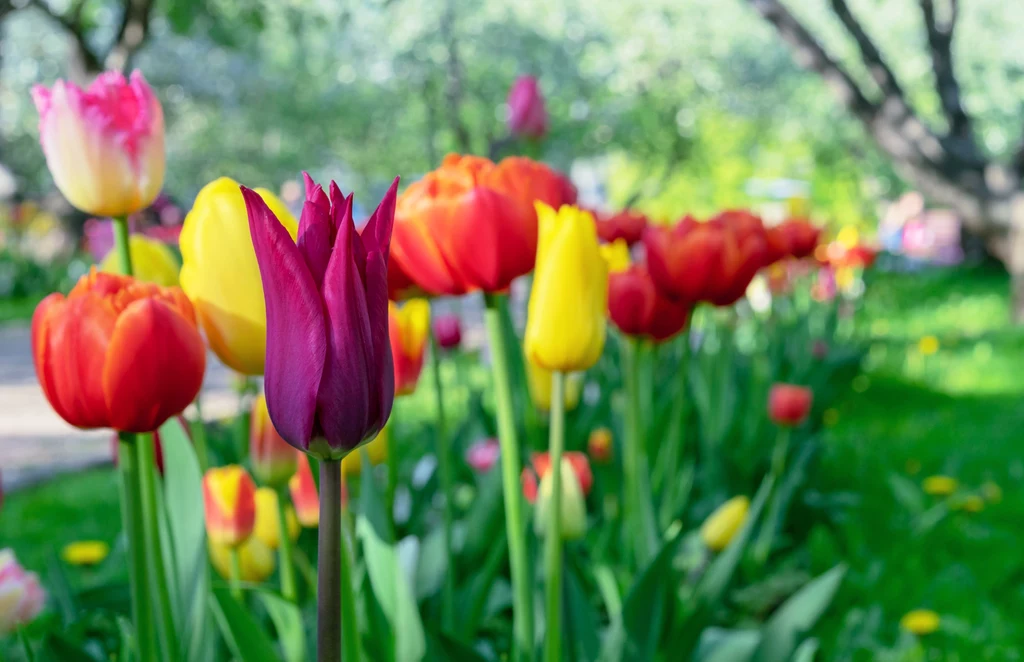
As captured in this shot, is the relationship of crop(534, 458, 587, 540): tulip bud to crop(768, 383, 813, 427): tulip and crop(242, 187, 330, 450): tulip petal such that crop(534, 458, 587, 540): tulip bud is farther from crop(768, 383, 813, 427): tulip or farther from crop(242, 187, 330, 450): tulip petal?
crop(768, 383, 813, 427): tulip

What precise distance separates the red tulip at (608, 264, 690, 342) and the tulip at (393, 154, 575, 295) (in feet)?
1.10

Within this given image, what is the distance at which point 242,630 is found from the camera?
0.77 m

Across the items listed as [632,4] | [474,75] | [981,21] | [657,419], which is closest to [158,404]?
[657,419]

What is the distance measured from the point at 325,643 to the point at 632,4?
10094 mm

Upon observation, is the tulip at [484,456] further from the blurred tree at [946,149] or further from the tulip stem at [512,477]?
the blurred tree at [946,149]

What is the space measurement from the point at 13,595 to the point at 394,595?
1.28 ft

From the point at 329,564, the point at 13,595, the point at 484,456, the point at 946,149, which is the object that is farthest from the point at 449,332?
the point at 946,149

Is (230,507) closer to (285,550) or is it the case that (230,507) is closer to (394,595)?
(285,550)

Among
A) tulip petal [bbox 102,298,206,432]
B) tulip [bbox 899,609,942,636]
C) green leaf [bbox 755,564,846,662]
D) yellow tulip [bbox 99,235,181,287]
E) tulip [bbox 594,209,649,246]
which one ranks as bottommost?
tulip [bbox 899,609,942,636]

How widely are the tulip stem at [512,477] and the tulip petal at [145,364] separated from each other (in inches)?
10.8

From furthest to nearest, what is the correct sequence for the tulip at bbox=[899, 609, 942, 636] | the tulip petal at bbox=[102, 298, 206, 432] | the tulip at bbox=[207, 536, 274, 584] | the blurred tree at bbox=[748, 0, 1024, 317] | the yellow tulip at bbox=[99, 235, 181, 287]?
the blurred tree at bbox=[748, 0, 1024, 317] < the tulip at bbox=[899, 609, 942, 636] < the tulip at bbox=[207, 536, 274, 584] < the yellow tulip at bbox=[99, 235, 181, 287] < the tulip petal at bbox=[102, 298, 206, 432]

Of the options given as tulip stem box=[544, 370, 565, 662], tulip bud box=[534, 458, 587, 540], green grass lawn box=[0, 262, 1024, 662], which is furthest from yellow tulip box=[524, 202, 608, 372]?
green grass lawn box=[0, 262, 1024, 662]

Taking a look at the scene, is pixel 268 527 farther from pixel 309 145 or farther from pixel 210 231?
pixel 309 145

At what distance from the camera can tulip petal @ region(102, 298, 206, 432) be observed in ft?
2.03
